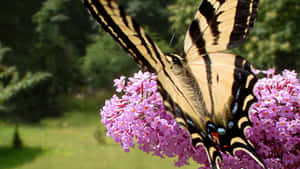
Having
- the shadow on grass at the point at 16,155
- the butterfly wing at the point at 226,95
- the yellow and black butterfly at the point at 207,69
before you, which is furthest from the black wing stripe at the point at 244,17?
the shadow on grass at the point at 16,155

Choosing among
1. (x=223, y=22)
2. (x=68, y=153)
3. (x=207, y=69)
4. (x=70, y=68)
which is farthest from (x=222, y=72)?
(x=70, y=68)

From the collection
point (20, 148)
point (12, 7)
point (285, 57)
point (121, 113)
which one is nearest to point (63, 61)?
point (12, 7)

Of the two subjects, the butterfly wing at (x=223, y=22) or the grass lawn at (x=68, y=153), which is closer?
the butterfly wing at (x=223, y=22)

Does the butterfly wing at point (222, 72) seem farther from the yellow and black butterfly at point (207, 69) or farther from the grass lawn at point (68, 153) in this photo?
the grass lawn at point (68, 153)

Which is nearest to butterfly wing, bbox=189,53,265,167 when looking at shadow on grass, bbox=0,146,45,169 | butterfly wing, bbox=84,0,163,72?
butterfly wing, bbox=84,0,163,72

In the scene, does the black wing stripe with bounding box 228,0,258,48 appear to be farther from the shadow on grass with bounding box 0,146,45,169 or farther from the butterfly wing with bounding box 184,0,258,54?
the shadow on grass with bounding box 0,146,45,169

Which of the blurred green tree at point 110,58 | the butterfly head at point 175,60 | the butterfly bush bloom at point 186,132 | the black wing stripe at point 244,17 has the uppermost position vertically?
the blurred green tree at point 110,58

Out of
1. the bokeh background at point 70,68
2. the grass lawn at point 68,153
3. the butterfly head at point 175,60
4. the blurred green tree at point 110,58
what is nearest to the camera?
the butterfly head at point 175,60

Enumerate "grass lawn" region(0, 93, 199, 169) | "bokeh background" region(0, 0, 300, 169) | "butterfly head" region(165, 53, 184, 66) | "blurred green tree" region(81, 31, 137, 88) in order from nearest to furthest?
"butterfly head" region(165, 53, 184, 66) < "blurred green tree" region(81, 31, 137, 88) < "bokeh background" region(0, 0, 300, 169) < "grass lawn" region(0, 93, 199, 169)
